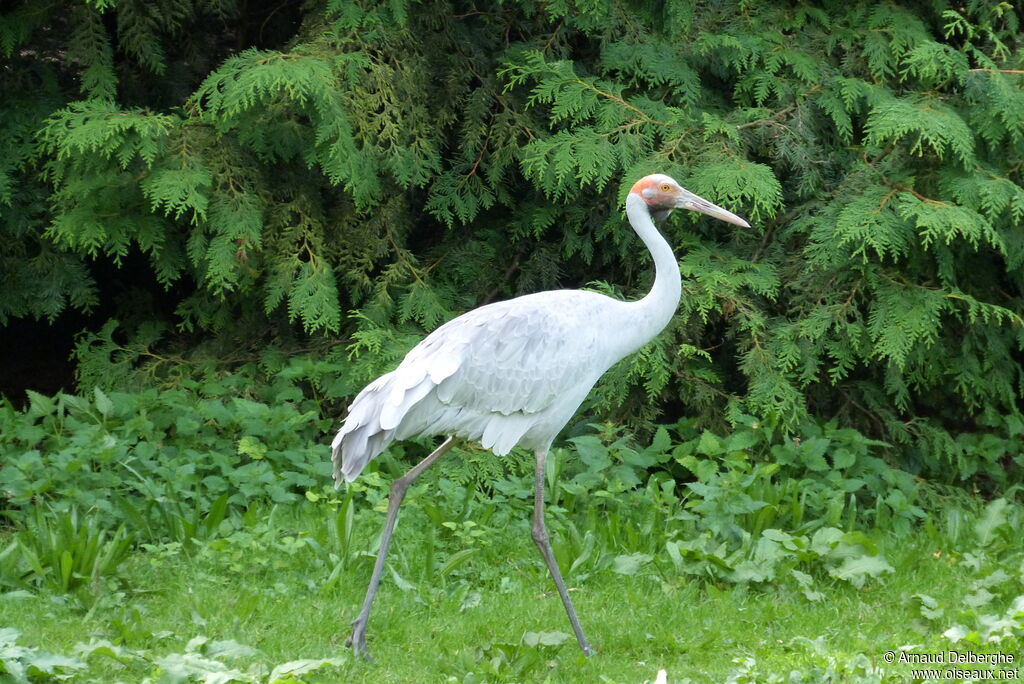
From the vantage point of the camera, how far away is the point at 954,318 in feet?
21.1

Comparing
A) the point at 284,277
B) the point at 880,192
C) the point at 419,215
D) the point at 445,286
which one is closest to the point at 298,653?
the point at 284,277

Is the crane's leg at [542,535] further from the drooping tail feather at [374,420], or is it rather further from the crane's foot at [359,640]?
the crane's foot at [359,640]

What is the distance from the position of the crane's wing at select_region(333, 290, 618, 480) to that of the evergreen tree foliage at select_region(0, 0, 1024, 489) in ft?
3.64

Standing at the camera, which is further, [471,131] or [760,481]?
[471,131]

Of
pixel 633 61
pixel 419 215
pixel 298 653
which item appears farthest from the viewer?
pixel 419 215

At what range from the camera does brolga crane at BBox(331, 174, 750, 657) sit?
4746 mm

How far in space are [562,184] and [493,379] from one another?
5.23ft

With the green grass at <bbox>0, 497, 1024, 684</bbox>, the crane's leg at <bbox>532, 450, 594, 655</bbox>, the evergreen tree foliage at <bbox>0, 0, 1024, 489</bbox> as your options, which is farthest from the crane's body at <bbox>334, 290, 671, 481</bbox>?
the evergreen tree foliage at <bbox>0, 0, 1024, 489</bbox>

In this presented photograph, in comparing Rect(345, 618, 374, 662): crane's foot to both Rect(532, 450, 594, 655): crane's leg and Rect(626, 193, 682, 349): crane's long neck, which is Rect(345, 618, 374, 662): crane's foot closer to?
Rect(532, 450, 594, 655): crane's leg

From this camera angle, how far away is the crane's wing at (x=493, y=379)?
4.75 metres

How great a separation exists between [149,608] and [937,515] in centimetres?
394

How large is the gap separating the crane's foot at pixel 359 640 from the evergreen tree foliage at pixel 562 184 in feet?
5.86

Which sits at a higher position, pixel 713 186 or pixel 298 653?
pixel 713 186

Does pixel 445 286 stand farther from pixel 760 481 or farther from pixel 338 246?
pixel 760 481
